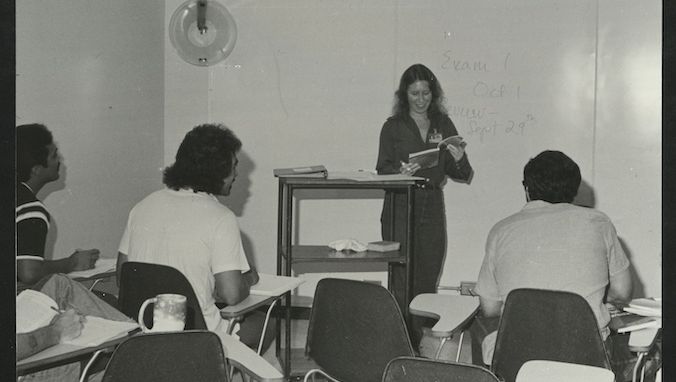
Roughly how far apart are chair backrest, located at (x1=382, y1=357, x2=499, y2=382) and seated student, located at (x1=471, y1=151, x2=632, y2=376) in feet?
3.35

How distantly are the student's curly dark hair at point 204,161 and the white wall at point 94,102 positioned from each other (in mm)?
734

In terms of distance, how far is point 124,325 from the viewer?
6.81ft

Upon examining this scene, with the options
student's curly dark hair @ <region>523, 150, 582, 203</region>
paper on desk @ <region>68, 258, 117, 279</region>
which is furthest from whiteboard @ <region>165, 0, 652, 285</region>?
student's curly dark hair @ <region>523, 150, 582, 203</region>

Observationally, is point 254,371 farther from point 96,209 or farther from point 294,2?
point 294,2

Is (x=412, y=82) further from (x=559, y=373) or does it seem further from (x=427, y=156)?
(x=559, y=373)

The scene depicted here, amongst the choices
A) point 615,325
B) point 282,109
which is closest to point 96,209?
point 282,109

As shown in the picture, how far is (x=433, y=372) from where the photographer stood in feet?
5.35

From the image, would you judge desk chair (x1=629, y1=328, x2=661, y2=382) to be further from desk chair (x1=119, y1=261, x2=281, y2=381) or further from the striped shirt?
the striped shirt

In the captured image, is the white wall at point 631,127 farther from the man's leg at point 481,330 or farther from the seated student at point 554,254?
the man's leg at point 481,330

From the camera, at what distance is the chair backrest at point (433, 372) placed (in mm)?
1584

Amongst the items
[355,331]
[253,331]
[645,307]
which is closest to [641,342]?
[645,307]

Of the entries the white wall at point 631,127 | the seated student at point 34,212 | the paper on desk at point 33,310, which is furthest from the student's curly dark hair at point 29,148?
the white wall at point 631,127

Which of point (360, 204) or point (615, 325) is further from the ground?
point (360, 204)

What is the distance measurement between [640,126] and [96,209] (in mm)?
3244
